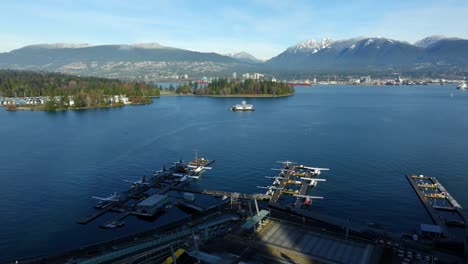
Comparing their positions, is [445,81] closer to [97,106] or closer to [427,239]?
[97,106]

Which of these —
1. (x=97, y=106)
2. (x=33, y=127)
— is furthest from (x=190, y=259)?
(x=97, y=106)

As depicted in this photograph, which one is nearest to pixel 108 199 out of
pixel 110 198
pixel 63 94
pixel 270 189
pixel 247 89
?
pixel 110 198

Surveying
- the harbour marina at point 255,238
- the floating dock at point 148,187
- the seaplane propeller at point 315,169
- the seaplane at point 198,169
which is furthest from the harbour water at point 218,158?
the harbour marina at point 255,238

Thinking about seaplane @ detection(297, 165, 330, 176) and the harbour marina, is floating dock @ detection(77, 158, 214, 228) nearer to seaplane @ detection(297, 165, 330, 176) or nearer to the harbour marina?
the harbour marina

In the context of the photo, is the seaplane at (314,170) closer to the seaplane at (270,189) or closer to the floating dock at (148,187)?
the seaplane at (270,189)

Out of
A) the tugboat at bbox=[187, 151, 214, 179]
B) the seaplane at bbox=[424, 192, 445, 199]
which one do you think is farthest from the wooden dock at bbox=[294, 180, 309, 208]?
the tugboat at bbox=[187, 151, 214, 179]

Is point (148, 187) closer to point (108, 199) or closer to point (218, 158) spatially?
point (108, 199)
